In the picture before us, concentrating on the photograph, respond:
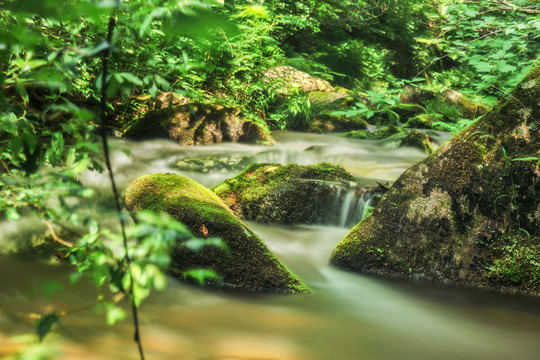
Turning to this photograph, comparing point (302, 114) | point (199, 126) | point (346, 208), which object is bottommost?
point (346, 208)

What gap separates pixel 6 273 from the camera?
3.30 m

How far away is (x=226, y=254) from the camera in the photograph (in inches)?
136

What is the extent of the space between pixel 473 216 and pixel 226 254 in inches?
97.6

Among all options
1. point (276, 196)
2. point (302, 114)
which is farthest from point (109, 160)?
point (302, 114)

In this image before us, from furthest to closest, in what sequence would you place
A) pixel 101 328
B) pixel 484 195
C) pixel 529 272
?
pixel 484 195, pixel 529 272, pixel 101 328

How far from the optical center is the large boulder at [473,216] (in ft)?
12.8

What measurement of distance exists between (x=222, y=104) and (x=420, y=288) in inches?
233

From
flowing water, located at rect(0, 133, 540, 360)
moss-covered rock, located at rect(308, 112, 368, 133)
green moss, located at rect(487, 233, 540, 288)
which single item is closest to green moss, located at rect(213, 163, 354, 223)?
flowing water, located at rect(0, 133, 540, 360)

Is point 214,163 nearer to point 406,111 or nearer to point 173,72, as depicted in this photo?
point 173,72

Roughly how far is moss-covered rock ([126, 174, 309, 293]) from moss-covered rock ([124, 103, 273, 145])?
4.31 m

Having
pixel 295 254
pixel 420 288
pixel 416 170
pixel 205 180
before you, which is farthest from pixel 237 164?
pixel 420 288

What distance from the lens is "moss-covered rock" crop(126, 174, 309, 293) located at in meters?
3.43

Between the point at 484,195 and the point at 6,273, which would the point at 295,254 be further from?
the point at 6,273

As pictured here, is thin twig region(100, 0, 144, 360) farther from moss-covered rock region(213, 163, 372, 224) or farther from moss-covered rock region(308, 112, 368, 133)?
moss-covered rock region(308, 112, 368, 133)
